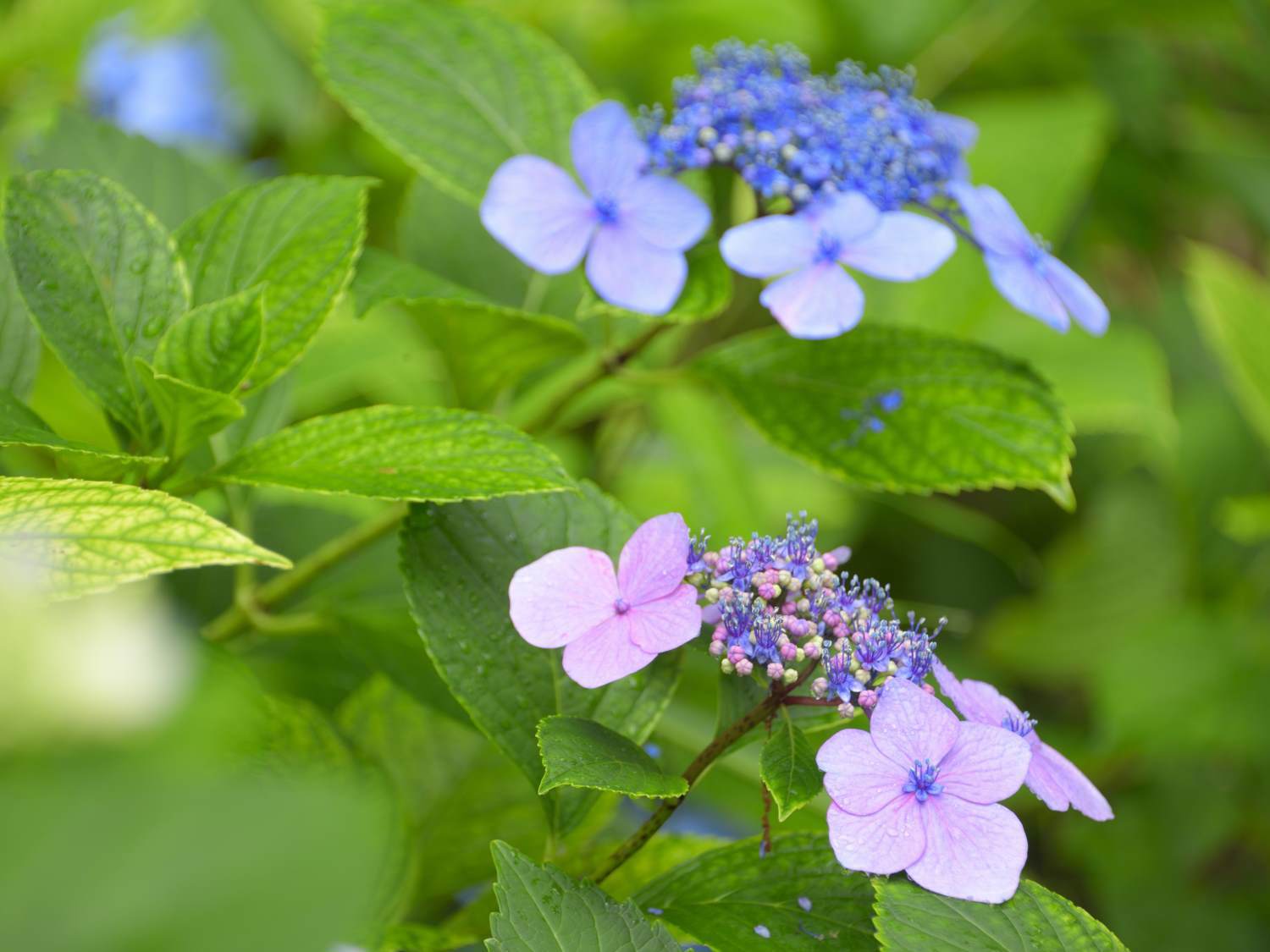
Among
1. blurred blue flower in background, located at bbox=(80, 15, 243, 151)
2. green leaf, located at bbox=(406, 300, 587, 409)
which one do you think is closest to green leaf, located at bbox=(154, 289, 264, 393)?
green leaf, located at bbox=(406, 300, 587, 409)

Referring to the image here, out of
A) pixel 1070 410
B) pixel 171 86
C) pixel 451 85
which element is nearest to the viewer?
pixel 451 85

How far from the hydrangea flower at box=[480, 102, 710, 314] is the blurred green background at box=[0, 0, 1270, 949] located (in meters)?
0.29

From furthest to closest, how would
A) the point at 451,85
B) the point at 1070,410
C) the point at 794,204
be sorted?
the point at 1070,410 → the point at 451,85 → the point at 794,204

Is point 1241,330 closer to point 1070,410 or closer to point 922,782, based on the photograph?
point 1070,410

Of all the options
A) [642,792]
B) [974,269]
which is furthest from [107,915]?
[974,269]

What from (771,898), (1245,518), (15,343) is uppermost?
(15,343)

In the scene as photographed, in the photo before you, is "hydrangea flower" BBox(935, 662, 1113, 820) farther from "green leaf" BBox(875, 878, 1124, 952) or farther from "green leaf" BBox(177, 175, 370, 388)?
"green leaf" BBox(177, 175, 370, 388)

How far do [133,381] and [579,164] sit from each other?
272 millimetres

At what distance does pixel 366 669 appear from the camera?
2.84 ft

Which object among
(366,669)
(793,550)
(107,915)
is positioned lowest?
(366,669)

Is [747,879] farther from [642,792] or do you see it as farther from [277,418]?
[277,418]

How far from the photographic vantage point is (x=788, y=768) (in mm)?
514

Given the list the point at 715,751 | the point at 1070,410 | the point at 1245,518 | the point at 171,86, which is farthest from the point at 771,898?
the point at 171,86

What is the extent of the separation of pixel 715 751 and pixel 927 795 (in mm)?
96
